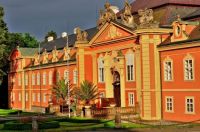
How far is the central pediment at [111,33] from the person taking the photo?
42.2 m

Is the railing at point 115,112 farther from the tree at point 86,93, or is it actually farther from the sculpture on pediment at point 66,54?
the sculpture on pediment at point 66,54

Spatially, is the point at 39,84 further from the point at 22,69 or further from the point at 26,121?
the point at 26,121

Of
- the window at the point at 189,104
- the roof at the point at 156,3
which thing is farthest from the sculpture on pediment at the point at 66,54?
the window at the point at 189,104

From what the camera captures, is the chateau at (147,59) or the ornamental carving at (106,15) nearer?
the chateau at (147,59)

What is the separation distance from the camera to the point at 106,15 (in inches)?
1770

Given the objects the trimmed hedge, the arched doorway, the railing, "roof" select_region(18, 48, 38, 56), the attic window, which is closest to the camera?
the trimmed hedge

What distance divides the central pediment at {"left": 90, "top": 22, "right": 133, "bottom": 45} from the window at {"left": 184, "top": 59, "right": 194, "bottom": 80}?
7.76 m

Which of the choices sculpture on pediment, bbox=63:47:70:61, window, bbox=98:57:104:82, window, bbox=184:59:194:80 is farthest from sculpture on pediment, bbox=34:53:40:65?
window, bbox=184:59:194:80

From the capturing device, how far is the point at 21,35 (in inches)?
3413

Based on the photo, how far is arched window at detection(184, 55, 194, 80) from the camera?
3450 centimetres

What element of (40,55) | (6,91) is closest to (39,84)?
(40,55)

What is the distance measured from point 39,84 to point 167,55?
1333 inches

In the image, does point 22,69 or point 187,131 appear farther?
point 22,69

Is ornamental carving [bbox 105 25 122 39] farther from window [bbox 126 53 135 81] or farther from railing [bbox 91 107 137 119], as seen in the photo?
railing [bbox 91 107 137 119]
